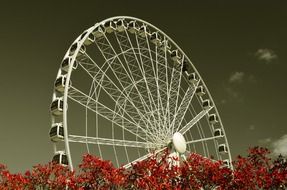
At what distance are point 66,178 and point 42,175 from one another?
946mm

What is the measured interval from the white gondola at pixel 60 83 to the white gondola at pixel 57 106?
796 mm

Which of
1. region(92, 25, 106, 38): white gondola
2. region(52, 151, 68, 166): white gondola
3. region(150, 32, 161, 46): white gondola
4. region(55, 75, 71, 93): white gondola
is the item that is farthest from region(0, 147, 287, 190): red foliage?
region(150, 32, 161, 46): white gondola

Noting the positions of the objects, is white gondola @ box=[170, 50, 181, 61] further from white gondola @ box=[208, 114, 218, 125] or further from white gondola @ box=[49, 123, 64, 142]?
white gondola @ box=[49, 123, 64, 142]

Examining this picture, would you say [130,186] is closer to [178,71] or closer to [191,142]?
[191,142]

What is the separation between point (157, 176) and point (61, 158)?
502 centimetres

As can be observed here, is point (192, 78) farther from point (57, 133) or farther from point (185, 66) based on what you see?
point (57, 133)

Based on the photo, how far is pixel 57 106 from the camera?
21.1 m

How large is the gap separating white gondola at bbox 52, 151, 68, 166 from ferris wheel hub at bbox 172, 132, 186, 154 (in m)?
8.17

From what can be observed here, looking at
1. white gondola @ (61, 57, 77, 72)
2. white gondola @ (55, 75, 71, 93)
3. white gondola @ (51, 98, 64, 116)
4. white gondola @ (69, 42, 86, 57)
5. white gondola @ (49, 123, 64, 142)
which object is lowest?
white gondola @ (49, 123, 64, 142)

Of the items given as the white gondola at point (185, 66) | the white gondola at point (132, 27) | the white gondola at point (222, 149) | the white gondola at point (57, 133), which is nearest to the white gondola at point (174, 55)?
the white gondola at point (185, 66)

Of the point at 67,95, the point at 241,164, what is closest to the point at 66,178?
the point at 67,95

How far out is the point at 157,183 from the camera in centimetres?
1609

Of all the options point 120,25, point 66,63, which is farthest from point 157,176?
point 120,25

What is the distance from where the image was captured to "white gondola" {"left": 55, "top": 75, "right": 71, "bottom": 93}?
2183cm
